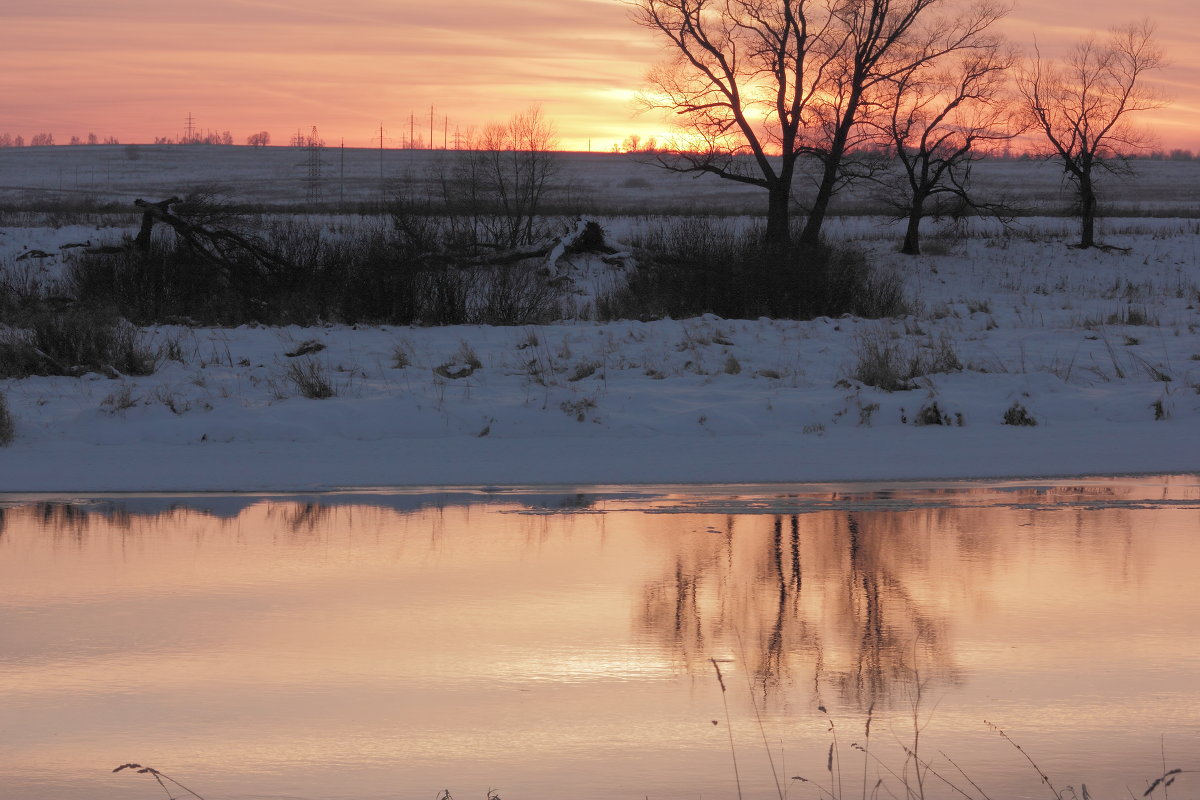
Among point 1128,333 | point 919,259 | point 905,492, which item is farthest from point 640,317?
point 919,259

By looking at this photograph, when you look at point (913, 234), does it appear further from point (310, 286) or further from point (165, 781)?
point (165, 781)

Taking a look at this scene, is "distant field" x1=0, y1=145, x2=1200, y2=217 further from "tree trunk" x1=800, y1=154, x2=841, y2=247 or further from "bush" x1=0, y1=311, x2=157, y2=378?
"bush" x1=0, y1=311, x2=157, y2=378

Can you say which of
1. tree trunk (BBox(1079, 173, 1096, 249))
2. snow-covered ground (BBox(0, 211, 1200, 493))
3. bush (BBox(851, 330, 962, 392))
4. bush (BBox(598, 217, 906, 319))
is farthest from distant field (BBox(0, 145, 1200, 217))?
snow-covered ground (BBox(0, 211, 1200, 493))

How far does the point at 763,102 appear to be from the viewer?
36.6 metres

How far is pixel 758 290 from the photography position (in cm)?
2275

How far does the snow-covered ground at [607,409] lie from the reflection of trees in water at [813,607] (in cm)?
251

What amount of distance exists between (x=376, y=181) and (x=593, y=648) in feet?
321

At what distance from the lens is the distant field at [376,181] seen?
257 feet

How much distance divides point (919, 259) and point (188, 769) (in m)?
37.1

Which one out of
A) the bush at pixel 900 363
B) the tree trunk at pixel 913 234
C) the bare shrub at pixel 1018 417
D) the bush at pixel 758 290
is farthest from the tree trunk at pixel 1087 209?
the bare shrub at pixel 1018 417

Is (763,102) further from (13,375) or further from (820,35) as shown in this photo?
(13,375)

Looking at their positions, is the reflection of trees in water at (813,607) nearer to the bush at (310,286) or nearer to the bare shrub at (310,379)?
the bare shrub at (310,379)

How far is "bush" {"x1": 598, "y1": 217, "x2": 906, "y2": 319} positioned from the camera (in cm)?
2262

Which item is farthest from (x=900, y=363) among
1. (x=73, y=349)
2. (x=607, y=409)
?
(x=73, y=349)
